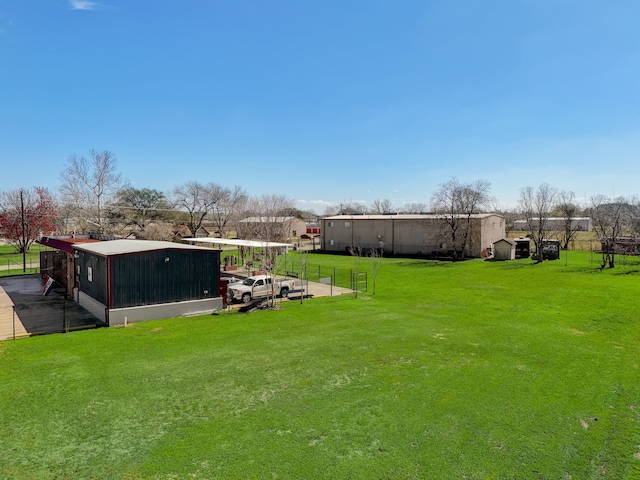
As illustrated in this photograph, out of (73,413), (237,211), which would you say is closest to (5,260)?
(237,211)

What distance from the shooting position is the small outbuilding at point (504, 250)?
47.3m

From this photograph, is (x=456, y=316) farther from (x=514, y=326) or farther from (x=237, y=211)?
(x=237, y=211)

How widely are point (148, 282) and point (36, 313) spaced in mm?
6864

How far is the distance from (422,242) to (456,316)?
34.6 metres

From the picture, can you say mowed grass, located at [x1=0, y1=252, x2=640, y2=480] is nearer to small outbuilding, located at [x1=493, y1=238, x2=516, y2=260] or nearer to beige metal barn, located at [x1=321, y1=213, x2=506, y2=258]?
small outbuilding, located at [x1=493, y1=238, x2=516, y2=260]

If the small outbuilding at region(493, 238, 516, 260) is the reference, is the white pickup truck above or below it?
below

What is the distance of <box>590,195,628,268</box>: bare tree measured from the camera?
40.0 m

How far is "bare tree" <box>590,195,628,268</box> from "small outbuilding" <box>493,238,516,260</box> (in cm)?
867

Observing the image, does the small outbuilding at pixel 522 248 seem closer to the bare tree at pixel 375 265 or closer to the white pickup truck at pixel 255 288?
the bare tree at pixel 375 265

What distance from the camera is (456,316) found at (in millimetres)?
20438

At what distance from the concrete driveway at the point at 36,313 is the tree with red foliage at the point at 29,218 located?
30214 millimetres

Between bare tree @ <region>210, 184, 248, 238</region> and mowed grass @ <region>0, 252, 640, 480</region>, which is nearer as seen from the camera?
mowed grass @ <region>0, 252, 640, 480</region>

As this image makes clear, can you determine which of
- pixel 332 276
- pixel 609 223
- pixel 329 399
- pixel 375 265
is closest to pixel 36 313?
pixel 329 399

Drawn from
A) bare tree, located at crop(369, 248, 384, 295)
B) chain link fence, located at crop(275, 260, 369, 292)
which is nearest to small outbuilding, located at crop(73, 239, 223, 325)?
chain link fence, located at crop(275, 260, 369, 292)
